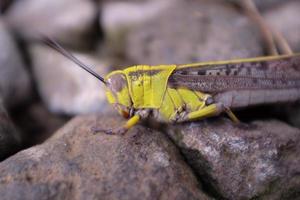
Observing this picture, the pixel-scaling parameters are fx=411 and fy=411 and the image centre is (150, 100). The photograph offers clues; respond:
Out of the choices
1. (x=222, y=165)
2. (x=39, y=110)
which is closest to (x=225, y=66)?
(x=222, y=165)

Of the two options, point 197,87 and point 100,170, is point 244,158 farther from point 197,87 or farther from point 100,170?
point 100,170

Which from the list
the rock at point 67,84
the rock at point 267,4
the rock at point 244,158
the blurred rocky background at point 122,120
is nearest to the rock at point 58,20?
the blurred rocky background at point 122,120

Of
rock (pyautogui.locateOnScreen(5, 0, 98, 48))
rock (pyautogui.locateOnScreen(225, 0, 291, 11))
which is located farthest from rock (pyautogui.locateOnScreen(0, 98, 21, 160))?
rock (pyautogui.locateOnScreen(225, 0, 291, 11))

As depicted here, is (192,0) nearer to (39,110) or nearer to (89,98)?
(89,98)

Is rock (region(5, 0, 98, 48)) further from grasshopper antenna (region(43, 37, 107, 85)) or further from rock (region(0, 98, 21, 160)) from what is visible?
rock (region(0, 98, 21, 160))

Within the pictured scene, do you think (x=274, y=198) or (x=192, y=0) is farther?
(x=192, y=0)
